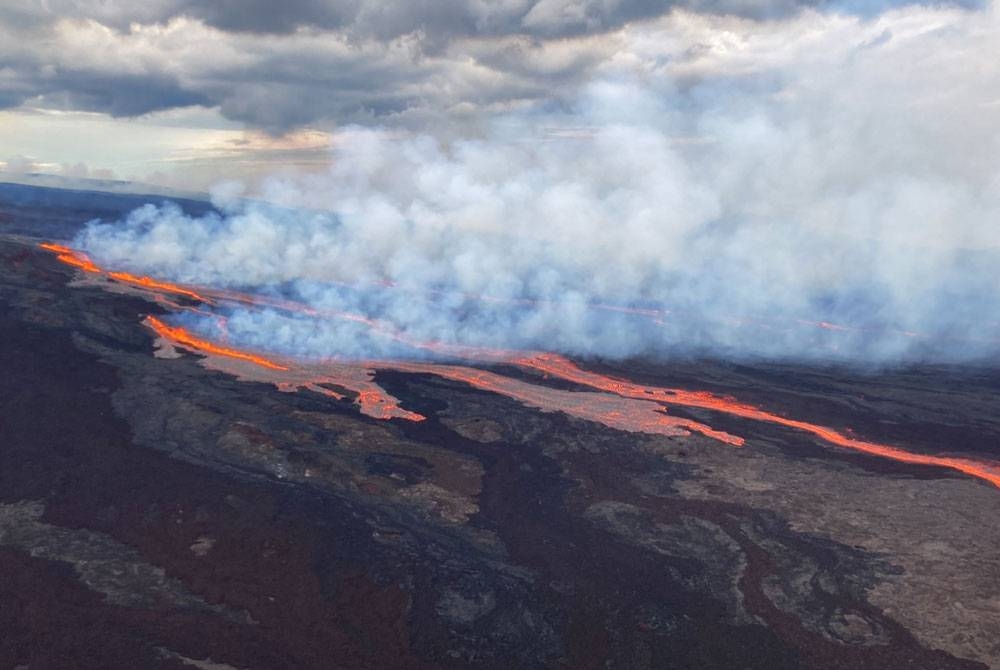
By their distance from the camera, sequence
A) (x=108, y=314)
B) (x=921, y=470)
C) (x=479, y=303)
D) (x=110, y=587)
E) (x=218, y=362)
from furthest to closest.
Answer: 1. (x=479, y=303)
2. (x=108, y=314)
3. (x=218, y=362)
4. (x=921, y=470)
5. (x=110, y=587)

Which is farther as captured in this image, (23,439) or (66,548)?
(23,439)

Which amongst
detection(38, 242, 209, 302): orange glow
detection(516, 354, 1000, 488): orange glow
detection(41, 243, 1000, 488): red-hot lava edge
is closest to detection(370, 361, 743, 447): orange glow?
detection(41, 243, 1000, 488): red-hot lava edge

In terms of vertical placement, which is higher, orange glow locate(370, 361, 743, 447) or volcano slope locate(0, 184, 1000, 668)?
orange glow locate(370, 361, 743, 447)

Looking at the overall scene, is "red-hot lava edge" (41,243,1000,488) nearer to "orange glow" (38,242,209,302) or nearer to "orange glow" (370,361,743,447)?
"orange glow" (370,361,743,447)

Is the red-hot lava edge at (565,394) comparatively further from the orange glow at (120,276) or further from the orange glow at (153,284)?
the orange glow at (120,276)

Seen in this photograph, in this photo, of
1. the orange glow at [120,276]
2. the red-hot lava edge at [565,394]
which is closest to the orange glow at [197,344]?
the red-hot lava edge at [565,394]

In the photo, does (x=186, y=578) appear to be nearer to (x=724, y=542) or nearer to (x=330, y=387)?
(x=724, y=542)

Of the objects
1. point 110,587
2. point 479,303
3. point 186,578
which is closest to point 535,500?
point 186,578
